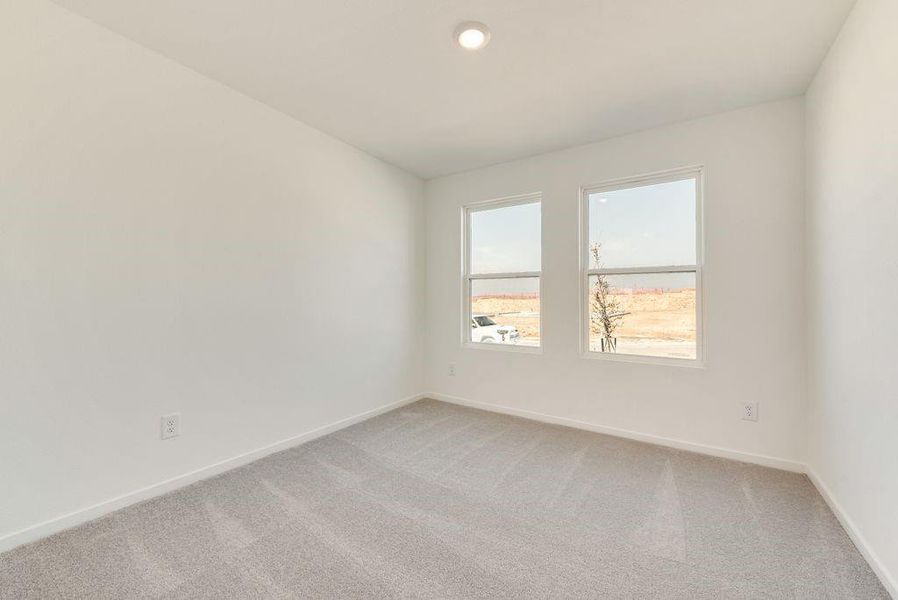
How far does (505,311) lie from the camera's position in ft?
12.1

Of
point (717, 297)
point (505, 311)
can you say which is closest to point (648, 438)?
point (717, 297)

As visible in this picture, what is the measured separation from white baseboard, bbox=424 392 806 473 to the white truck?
624mm

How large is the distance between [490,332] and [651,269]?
61.1 inches

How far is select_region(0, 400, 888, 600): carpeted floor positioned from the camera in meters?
1.44

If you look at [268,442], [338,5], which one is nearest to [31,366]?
[268,442]

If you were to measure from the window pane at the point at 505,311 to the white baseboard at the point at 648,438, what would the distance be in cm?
63

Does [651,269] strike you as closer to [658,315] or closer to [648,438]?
[658,315]

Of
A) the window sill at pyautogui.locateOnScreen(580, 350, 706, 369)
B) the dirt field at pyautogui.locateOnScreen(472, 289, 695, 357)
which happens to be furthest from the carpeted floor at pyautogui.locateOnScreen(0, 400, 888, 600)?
the dirt field at pyautogui.locateOnScreen(472, 289, 695, 357)

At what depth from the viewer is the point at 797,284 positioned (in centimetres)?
238

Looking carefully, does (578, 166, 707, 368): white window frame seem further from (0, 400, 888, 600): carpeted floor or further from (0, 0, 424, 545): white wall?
(0, 0, 424, 545): white wall

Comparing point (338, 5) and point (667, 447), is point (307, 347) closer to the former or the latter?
point (338, 5)

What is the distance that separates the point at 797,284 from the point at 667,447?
4.56 ft

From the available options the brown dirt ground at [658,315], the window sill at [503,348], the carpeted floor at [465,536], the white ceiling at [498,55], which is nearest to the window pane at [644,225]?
the brown dirt ground at [658,315]

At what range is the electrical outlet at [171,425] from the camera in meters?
2.08
